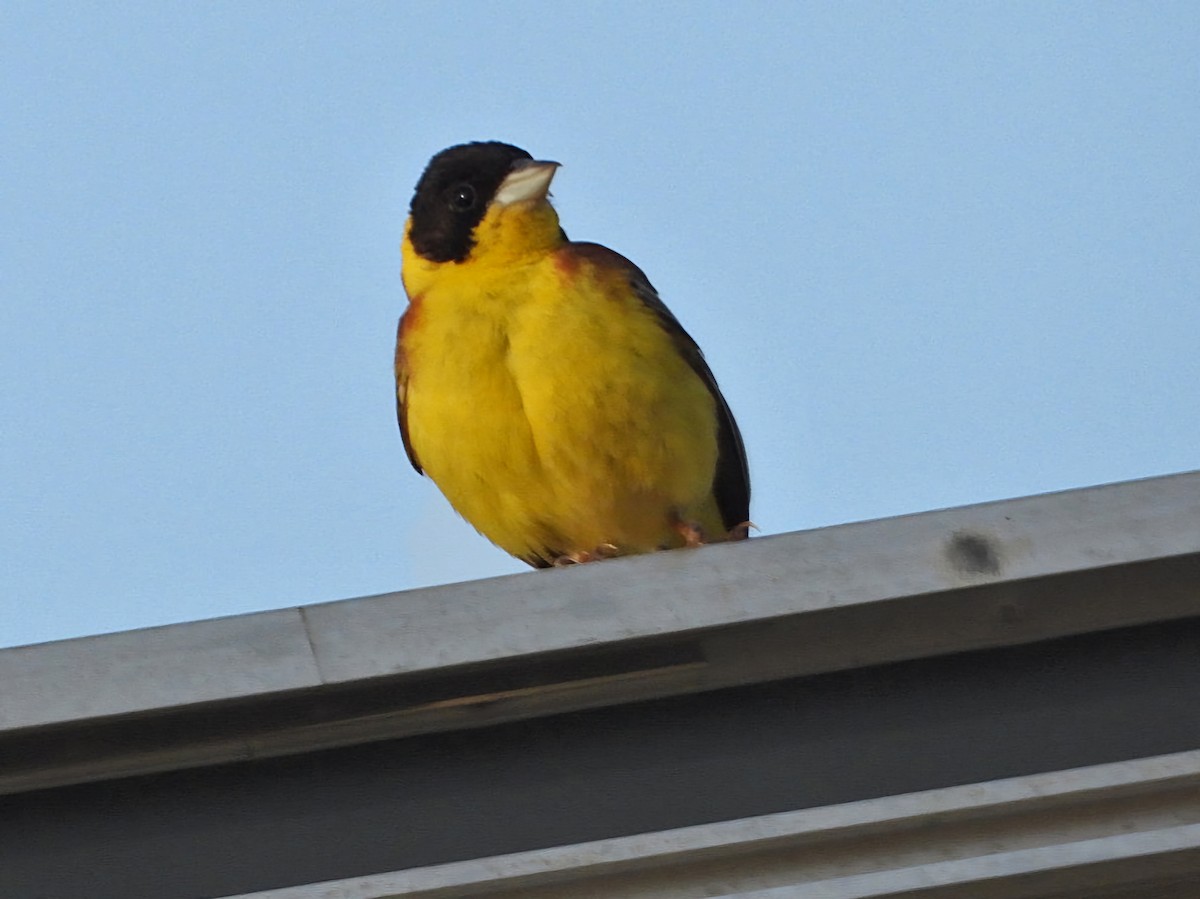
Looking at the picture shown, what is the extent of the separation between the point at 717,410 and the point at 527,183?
797 millimetres

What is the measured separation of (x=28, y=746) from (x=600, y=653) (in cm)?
79

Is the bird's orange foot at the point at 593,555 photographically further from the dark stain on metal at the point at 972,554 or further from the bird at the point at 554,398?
the dark stain on metal at the point at 972,554

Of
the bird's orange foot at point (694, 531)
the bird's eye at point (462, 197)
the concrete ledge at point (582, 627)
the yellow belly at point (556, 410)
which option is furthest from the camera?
the bird's eye at point (462, 197)

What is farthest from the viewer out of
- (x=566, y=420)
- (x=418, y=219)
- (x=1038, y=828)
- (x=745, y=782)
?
(x=418, y=219)

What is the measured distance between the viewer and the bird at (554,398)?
393 cm

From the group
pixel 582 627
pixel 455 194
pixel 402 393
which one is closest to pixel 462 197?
pixel 455 194

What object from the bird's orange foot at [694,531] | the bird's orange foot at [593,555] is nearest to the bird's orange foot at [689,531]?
the bird's orange foot at [694,531]

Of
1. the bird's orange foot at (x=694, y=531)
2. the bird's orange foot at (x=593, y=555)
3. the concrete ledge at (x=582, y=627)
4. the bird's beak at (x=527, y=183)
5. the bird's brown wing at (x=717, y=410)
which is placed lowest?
the concrete ledge at (x=582, y=627)

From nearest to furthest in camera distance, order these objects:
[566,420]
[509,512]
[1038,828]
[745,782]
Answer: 1. [1038,828]
2. [745,782]
3. [566,420]
4. [509,512]

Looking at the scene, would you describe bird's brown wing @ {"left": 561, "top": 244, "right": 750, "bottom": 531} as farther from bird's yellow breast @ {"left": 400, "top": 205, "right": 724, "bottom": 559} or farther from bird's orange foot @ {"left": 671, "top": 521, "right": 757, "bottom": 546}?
bird's orange foot @ {"left": 671, "top": 521, "right": 757, "bottom": 546}

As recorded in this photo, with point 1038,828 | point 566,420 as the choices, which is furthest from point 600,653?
point 566,420

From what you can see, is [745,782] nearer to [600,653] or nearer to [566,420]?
[600,653]

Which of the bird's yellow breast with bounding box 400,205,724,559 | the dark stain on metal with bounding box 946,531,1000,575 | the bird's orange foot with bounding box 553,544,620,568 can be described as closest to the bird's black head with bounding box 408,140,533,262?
the bird's yellow breast with bounding box 400,205,724,559

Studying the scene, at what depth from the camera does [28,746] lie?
7.77 ft
